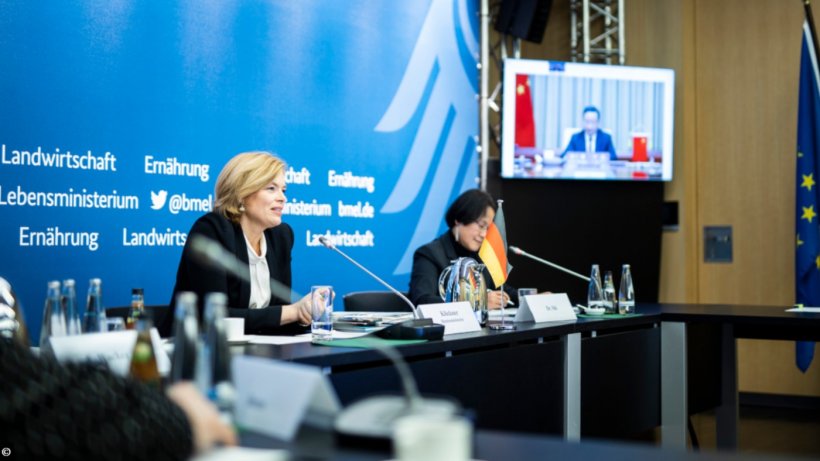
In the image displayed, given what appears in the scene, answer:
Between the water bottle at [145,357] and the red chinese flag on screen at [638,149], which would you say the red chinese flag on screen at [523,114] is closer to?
the red chinese flag on screen at [638,149]

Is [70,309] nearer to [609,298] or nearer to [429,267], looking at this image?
[429,267]

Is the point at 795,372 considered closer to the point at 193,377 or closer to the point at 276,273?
the point at 276,273

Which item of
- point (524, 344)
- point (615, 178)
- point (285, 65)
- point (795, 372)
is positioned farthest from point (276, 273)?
point (795, 372)

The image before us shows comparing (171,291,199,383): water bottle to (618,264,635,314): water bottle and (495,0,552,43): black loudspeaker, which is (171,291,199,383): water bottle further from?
(495,0,552,43): black loudspeaker

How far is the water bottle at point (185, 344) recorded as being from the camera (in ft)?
3.63

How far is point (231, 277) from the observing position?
297 centimetres

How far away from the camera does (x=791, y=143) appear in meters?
5.63

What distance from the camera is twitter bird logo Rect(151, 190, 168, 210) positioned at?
12.1ft

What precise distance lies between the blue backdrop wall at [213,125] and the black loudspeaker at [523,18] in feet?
0.71

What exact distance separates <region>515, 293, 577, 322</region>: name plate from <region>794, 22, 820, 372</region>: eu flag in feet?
8.36

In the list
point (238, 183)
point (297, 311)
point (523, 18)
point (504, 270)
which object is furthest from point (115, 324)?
point (523, 18)

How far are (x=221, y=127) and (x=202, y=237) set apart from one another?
3.98ft

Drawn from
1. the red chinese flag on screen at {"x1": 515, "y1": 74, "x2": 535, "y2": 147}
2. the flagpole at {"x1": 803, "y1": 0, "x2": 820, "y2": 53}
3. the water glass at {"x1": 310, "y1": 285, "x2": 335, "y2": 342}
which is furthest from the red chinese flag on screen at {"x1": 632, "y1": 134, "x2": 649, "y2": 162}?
the water glass at {"x1": 310, "y1": 285, "x2": 335, "y2": 342}

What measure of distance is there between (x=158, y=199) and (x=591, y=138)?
2.98 metres
